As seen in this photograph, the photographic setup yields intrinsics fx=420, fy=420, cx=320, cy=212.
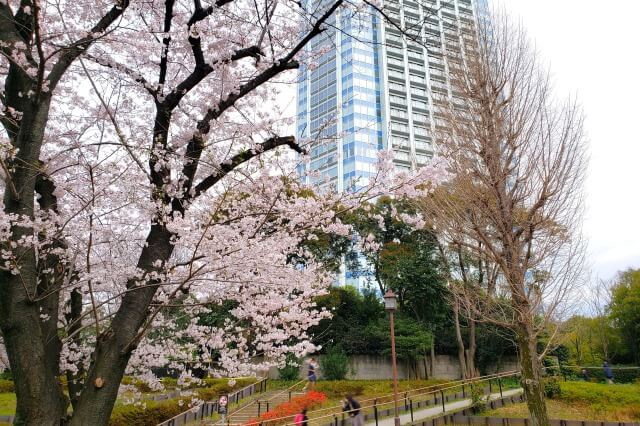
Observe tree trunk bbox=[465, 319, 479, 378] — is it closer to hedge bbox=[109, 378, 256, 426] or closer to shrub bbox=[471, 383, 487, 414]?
shrub bbox=[471, 383, 487, 414]

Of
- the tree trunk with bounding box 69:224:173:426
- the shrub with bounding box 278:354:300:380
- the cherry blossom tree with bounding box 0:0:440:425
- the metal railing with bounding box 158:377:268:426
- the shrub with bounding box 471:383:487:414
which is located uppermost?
the cherry blossom tree with bounding box 0:0:440:425

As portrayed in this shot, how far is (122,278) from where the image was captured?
16.8 ft

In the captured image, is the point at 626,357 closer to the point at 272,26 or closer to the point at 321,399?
the point at 321,399

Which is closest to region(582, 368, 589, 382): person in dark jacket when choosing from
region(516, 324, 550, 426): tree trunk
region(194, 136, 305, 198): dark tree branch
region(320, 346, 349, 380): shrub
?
region(320, 346, 349, 380): shrub

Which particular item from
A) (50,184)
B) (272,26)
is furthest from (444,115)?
(50,184)

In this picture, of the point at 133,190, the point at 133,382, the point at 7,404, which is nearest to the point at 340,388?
the point at 7,404

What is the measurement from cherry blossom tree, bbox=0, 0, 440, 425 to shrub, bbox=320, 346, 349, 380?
14.9 m

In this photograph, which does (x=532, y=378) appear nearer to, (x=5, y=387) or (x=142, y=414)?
(x=142, y=414)

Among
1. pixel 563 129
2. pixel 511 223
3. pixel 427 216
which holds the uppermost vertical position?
pixel 563 129

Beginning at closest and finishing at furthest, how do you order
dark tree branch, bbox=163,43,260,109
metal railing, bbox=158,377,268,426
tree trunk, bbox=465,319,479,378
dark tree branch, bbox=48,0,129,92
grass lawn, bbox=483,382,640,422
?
dark tree branch, bbox=48,0,129,92 < dark tree branch, bbox=163,43,260,109 < grass lawn, bbox=483,382,640,422 < metal railing, bbox=158,377,268,426 < tree trunk, bbox=465,319,479,378

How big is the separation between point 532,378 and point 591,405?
202 inches

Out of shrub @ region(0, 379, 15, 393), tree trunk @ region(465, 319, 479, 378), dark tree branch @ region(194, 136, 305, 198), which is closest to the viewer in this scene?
dark tree branch @ region(194, 136, 305, 198)

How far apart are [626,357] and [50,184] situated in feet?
99.3

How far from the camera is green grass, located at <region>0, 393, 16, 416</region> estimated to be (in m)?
12.8
